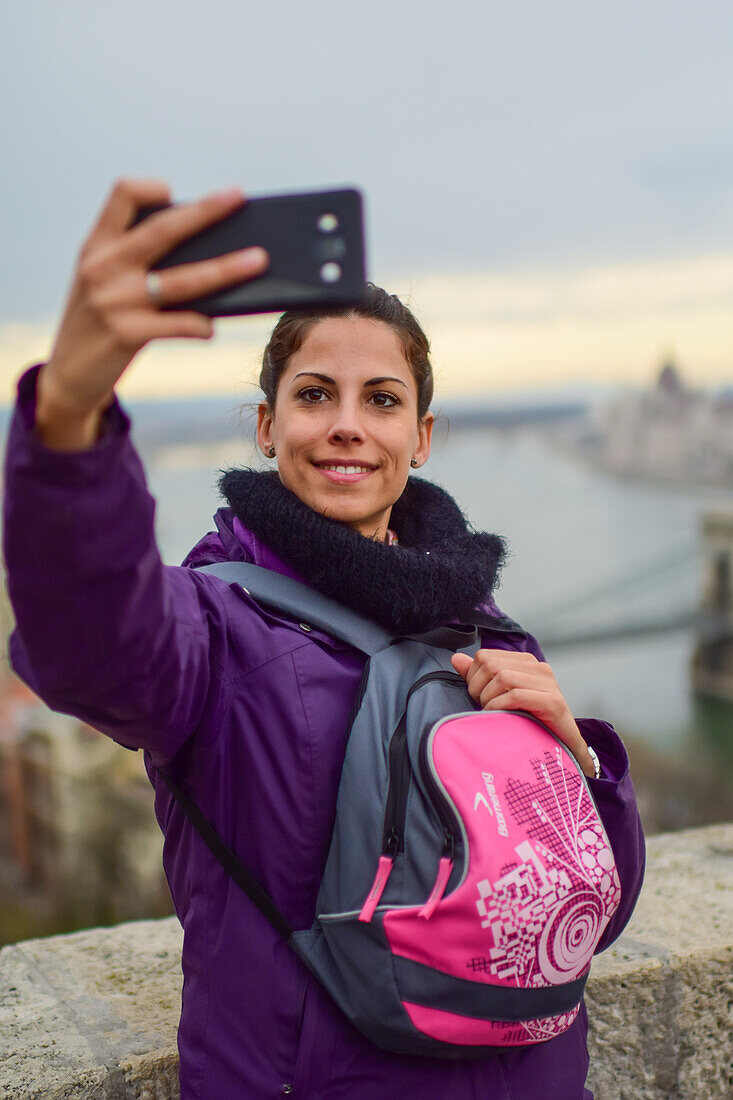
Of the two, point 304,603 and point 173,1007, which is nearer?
point 304,603

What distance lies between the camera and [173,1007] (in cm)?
189

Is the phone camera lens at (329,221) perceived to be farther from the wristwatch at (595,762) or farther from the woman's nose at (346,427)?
the wristwatch at (595,762)

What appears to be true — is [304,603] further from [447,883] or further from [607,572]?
[607,572]

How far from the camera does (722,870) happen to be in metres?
2.52

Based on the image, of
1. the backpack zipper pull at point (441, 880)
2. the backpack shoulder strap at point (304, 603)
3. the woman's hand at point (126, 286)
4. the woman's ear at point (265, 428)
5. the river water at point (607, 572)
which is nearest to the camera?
the woman's hand at point (126, 286)

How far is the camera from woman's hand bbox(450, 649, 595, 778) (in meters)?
1.39

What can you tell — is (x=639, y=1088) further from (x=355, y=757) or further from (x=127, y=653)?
(x=127, y=653)

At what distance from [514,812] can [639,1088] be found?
1.14 meters

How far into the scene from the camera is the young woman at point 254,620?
2.99 ft

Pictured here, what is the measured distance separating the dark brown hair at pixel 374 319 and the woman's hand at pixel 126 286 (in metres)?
0.71

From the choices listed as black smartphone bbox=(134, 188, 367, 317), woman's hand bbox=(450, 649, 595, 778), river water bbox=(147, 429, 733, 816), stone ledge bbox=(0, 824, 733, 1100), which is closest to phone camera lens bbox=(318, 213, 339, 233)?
black smartphone bbox=(134, 188, 367, 317)

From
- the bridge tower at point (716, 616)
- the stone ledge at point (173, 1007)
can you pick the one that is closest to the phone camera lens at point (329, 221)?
the stone ledge at point (173, 1007)

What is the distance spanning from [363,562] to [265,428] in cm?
44

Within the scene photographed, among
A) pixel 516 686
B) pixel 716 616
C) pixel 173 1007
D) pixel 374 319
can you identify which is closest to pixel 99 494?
pixel 516 686
